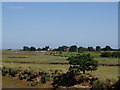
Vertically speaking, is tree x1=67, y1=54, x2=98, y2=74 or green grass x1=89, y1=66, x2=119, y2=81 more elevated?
tree x1=67, y1=54, x2=98, y2=74

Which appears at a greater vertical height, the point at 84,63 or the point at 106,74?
the point at 84,63

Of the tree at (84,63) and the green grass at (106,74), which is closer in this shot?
the green grass at (106,74)

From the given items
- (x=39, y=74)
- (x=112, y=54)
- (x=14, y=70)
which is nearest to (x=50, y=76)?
(x=39, y=74)

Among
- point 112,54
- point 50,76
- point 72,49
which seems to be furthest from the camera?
point 72,49

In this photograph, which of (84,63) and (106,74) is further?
(106,74)

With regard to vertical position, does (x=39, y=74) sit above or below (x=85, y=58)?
below

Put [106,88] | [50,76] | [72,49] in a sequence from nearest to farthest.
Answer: [106,88], [50,76], [72,49]

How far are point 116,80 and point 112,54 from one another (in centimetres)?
3966

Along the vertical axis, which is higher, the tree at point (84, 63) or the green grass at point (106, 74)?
the tree at point (84, 63)

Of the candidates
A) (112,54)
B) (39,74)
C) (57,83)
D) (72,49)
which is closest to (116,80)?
(57,83)

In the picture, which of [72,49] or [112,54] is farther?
[72,49]

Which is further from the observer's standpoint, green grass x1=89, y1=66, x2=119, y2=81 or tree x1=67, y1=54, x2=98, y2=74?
tree x1=67, y1=54, x2=98, y2=74

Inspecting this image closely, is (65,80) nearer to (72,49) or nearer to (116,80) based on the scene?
(116,80)

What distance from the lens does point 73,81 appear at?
28.2m
